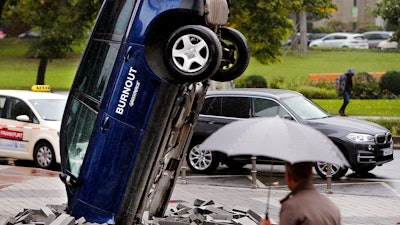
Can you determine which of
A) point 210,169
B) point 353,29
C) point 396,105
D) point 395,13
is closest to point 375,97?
point 396,105

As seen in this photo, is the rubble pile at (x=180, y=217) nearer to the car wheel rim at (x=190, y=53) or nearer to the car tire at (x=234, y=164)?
the car wheel rim at (x=190, y=53)

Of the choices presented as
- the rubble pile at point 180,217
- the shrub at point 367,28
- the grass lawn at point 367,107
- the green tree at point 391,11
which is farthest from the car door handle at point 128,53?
the shrub at point 367,28

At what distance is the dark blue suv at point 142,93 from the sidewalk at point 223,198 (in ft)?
9.94

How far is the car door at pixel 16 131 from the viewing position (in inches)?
762

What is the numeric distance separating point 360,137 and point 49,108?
6.40m

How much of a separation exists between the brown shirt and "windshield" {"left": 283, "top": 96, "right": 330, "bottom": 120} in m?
13.2

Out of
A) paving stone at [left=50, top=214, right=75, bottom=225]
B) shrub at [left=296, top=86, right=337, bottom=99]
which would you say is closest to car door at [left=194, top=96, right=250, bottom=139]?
paving stone at [left=50, top=214, right=75, bottom=225]

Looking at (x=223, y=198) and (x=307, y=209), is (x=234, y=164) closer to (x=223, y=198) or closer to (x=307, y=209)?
(x=223, y=198)

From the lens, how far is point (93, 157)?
974 cm

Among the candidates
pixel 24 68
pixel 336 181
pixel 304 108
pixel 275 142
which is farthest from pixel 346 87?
pixel 275 142

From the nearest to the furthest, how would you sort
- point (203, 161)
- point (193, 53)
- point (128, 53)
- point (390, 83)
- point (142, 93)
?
point (193, 53), point (142, 93), point (128, 53), point (203, 161), point (390, 83)

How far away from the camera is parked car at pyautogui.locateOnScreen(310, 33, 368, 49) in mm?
63938

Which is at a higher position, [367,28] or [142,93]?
[142,93]

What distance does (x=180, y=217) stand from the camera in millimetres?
10547
